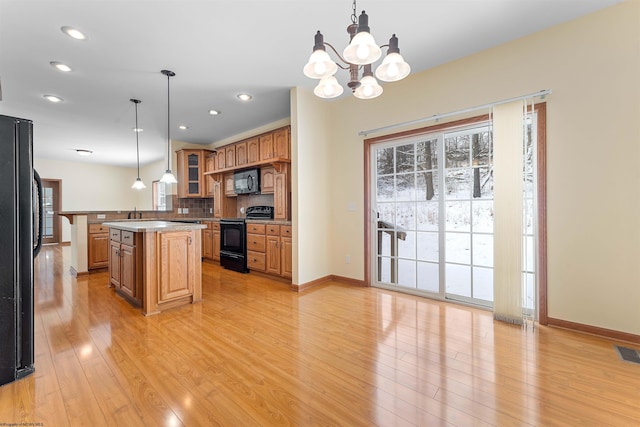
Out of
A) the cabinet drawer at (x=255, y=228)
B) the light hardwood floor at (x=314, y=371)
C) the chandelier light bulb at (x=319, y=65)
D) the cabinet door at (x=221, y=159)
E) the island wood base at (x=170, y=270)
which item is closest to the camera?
the light hardwood floor at (x=314, y=371)

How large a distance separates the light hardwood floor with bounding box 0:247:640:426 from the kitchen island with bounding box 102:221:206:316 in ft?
0.61

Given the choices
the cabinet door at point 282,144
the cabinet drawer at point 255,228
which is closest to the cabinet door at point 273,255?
the cabinet drawer at point 255,228

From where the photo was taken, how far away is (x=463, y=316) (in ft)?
9.14

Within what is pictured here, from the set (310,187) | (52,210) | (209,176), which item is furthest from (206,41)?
(52,210)

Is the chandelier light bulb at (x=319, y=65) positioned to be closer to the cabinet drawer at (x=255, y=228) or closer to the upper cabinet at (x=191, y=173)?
the cabinet drawer at (x=255, y=228)

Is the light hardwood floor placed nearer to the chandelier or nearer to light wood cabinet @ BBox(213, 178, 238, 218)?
the chandelier

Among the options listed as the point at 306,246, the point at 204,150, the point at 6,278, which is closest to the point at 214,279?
the point at 306,246

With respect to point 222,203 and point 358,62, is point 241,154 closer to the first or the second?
point 222,203

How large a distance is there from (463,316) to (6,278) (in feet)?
12.1

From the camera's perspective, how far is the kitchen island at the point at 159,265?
2.85 metres

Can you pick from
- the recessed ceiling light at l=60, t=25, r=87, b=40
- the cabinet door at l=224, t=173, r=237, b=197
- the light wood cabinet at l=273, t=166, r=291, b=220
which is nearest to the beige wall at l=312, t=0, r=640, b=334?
the light wood cabinet at l=273, t=166, r=291, b=220

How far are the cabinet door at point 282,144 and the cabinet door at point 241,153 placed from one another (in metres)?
0.89

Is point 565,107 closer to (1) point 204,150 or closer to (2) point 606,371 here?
(2) point 606,371

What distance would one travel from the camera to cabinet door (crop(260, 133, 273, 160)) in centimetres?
463
